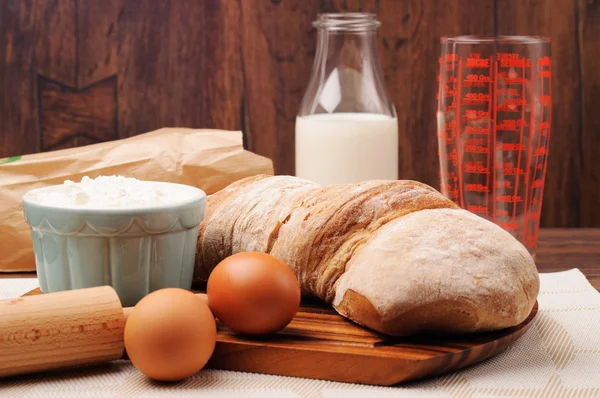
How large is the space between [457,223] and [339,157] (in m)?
0.45

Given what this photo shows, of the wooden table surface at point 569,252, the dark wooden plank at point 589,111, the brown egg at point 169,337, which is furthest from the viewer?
the dark wooden plank at point 589,111

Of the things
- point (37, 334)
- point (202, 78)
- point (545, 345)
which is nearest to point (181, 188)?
point (37, 334)

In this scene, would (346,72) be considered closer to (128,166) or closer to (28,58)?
(128,166)

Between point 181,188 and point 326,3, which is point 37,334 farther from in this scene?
point 326,3

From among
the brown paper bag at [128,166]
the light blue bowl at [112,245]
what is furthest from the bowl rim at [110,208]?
Answer: the brown paper bag at [128,166]

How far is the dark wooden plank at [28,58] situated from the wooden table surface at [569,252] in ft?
1.45

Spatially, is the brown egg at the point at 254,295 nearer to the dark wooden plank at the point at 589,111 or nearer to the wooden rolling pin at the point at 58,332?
the wooden rolling pin at the point at 58,332

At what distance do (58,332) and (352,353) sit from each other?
11.5 inches

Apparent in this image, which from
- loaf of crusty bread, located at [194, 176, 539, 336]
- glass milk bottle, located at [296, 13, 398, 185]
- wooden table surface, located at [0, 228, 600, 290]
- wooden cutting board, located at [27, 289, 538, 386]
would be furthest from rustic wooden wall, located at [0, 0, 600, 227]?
wooden cutting board, located at [27, 289, 538, 386]

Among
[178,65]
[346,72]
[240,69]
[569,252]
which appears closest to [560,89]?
[569,252]

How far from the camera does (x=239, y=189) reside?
1.21 metres

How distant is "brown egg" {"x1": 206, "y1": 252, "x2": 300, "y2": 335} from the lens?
890 millimetres

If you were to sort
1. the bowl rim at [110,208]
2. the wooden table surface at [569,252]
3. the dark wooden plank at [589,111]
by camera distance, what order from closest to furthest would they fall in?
the bowl rim at [110,208]
the wooden table surface at [569,252]
the dark wooden plank at [589,111]

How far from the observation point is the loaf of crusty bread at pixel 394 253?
88 cm
